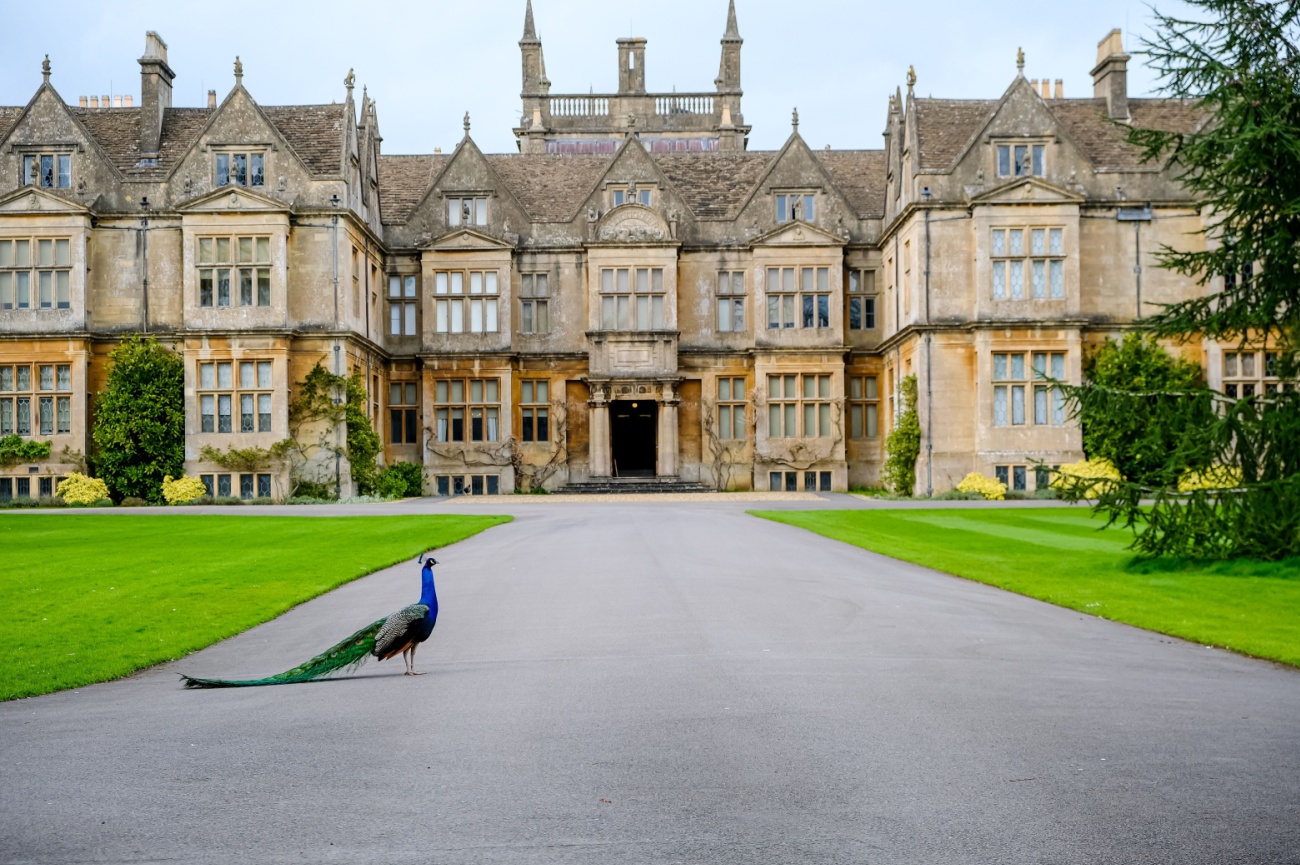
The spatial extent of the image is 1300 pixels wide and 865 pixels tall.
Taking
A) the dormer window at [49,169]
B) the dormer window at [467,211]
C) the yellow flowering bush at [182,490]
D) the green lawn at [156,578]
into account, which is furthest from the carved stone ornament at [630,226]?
the dormer window at [49,169]

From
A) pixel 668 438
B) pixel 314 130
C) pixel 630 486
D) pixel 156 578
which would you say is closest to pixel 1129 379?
pixel 668 438

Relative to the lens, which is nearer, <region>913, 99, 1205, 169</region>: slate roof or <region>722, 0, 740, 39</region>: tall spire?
<region>913, 99, 1205, 169</region>: slate roof

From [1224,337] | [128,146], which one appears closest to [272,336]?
[128,146]

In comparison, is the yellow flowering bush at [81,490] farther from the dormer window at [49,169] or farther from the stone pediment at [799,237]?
the stone pediment at [799,237]

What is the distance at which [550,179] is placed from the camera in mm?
42469

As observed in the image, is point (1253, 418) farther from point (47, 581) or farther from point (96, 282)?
point (96, 282)

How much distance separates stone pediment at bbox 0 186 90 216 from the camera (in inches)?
1378

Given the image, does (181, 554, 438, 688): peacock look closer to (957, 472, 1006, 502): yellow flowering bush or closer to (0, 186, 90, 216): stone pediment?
(957, 472, 1006, 502): yellow flowering bush

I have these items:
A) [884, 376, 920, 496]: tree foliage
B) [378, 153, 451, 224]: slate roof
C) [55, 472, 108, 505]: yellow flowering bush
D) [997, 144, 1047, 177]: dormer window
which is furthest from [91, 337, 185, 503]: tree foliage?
[997, 144, 1047, 177]: dormer window

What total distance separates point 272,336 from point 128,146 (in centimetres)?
927

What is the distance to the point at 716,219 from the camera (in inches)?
1582

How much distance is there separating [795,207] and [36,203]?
77.6ft

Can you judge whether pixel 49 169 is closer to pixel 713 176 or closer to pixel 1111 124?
pixel 713 176

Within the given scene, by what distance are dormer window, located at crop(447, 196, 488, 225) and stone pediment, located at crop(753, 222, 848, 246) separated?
367 inches
